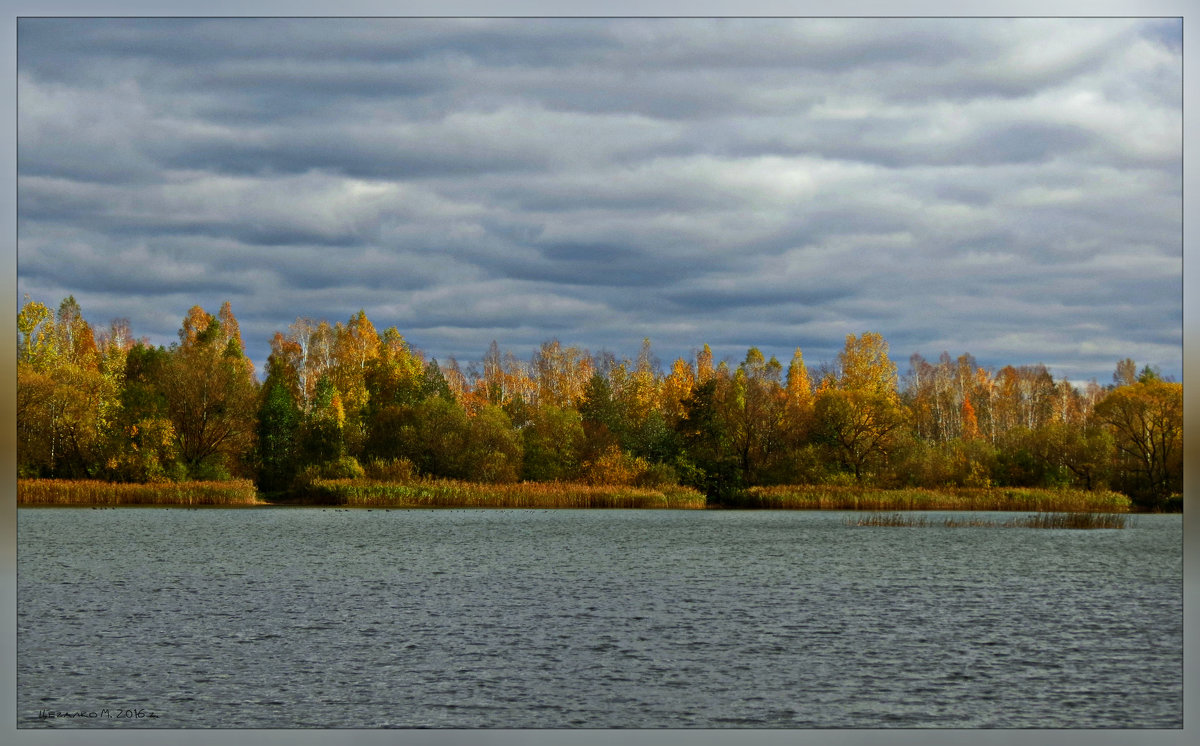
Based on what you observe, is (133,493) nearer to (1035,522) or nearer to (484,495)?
(484,495)

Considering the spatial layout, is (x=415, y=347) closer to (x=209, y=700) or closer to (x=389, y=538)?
(x=389, y=538)

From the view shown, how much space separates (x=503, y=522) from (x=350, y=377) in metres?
38.3

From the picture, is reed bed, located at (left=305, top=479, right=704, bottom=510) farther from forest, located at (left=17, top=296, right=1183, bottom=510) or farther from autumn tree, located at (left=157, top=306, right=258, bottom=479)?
autumn tree, located at (left=157, top=306, right=258, bottom=479)

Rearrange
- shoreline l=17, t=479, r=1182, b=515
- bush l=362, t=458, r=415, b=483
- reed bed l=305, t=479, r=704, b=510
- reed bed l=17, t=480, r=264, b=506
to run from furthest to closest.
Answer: bush l=362, t=458, r=415, b=483 → reed bed l=305, t=479, r=704, b=510 → shoreline l=17, t=479, r=1182, b=515 → reed bed l=17, t=480, r=264, b=506

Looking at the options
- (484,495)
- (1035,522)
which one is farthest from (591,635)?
(484,495)

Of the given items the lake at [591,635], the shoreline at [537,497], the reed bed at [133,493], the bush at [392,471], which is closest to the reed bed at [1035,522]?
the shoreline at [537,497]

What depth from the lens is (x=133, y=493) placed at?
70.4 meters

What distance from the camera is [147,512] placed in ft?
204

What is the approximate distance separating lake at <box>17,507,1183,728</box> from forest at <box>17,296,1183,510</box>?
27.7 m

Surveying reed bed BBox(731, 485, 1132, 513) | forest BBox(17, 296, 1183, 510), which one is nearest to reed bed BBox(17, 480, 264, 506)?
forest BBox(17, 296, 1183, 510)

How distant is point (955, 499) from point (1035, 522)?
11.3m

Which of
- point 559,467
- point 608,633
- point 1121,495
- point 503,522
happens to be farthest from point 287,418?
point 608,633

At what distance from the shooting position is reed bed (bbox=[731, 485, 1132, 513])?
64.9 m

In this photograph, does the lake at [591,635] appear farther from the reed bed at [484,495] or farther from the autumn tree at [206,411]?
the autumn tree at [206,411]
